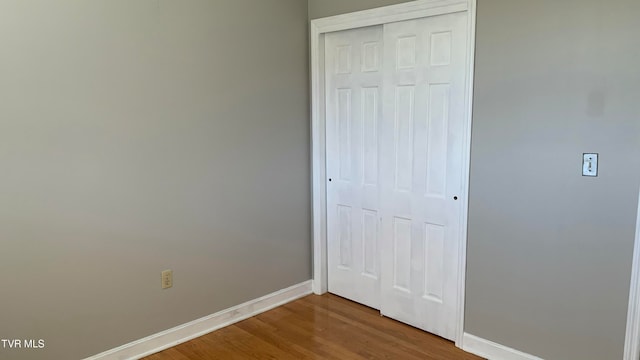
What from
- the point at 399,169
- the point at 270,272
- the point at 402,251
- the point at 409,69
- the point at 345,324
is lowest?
the point at 345,324

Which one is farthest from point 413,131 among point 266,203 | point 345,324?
point 345,324

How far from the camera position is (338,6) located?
10.9 feet

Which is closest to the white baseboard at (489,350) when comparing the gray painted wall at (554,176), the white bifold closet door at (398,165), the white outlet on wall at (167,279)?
the gray painted wall at (554,176)

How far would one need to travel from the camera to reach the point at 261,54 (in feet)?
10.7

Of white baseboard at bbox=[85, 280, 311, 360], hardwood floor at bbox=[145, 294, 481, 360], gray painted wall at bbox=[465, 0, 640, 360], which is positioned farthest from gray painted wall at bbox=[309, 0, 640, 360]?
white baseboard at bbox=[85, 280, 311, 360]

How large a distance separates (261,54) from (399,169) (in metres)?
1.29

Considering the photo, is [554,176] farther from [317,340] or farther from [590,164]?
[317,340]

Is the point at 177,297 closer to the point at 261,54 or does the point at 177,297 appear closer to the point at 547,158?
the point at 261,54

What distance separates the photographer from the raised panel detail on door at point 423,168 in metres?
2.81

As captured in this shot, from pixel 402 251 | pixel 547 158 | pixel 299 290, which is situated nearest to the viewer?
pixel 547 158

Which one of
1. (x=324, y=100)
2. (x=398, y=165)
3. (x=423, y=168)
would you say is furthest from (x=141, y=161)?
(x=423, y=168)

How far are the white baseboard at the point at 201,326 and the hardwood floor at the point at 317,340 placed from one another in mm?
48

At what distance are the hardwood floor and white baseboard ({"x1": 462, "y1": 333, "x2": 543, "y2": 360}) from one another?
50 millimetres

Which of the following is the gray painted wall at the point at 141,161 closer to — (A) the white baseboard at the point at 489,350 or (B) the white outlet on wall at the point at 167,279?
(B) the white outlet on wall at the point at 167,279
